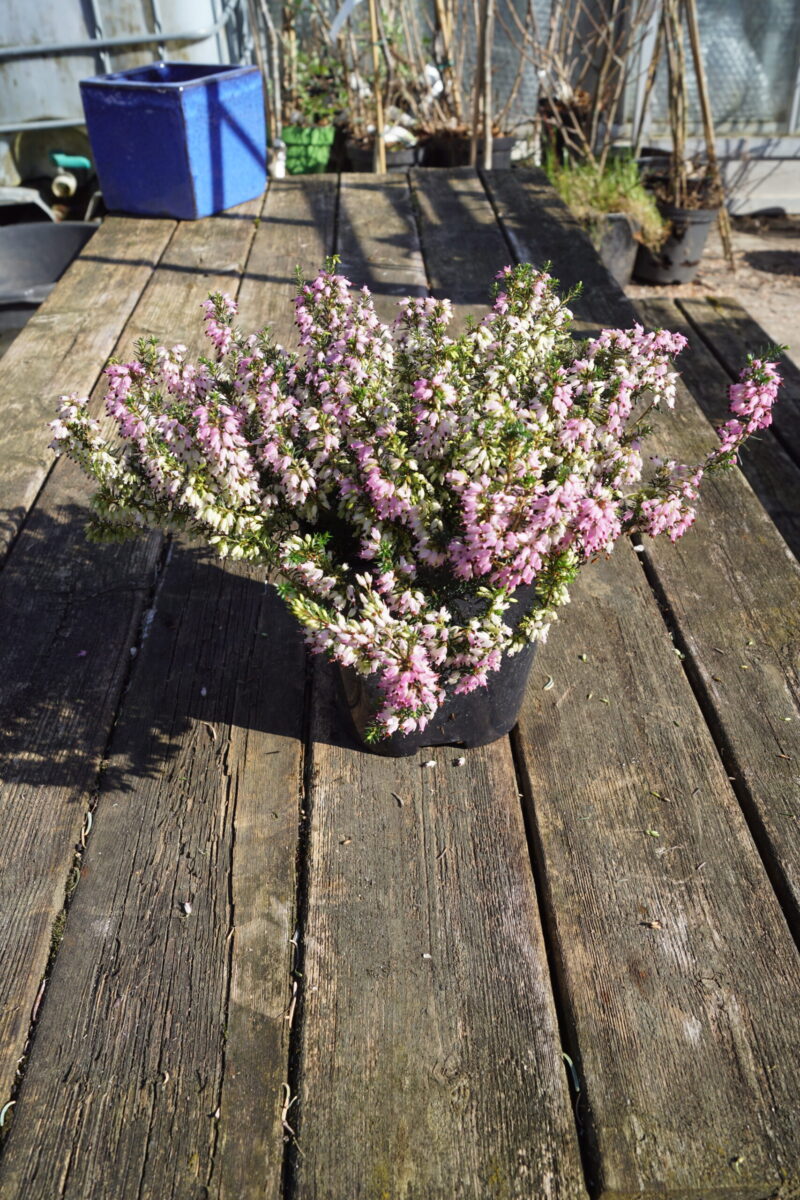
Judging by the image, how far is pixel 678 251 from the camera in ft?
20.8

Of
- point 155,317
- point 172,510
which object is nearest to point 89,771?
point 172,510

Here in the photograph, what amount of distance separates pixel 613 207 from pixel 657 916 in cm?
554

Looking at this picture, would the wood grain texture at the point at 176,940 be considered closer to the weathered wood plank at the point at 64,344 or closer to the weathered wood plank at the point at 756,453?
the weathered wood plank at the point at 64,344

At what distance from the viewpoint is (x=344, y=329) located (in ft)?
5.13

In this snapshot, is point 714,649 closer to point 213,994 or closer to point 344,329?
point 344,329

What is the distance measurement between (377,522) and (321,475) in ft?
0.38

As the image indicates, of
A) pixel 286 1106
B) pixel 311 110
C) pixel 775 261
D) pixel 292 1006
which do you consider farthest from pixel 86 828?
pixel 775 261

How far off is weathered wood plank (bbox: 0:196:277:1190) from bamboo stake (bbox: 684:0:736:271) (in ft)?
16.4

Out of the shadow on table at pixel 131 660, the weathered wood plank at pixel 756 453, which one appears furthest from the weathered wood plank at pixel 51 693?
the weathered wood plank at pixel 756 453

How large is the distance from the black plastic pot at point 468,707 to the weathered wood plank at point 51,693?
1.68 feet

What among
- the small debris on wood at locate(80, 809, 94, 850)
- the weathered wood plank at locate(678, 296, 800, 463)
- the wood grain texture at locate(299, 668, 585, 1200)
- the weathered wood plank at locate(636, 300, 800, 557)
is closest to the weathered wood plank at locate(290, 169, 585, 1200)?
the wood grain texture at locate(299, 668, 585, 1200)

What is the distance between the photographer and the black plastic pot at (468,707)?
61.0 inches

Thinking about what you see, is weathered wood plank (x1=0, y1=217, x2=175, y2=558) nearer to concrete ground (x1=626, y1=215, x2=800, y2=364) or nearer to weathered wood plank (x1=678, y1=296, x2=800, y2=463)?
weathered wood plank (x1=678, y1=296, x2=800, y2=463)

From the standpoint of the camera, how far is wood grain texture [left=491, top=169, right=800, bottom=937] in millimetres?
1612
